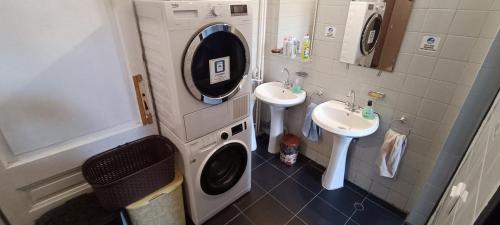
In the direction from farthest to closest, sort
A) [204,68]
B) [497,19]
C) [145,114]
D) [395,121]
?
[395,121], [145,114], [204,68], [497,19]

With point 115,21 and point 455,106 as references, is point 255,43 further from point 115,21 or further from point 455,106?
point 455,106

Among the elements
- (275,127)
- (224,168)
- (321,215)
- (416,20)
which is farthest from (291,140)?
(416,20)

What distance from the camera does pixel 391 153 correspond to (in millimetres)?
1651

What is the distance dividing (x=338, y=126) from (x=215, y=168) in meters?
1.05

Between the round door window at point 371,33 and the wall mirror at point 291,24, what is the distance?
0.43 meters

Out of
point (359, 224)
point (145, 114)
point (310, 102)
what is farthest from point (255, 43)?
point (359, 224)

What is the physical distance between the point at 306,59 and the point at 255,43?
0.58 meters

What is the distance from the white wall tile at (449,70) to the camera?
1335 millimetres

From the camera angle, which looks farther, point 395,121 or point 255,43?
point 255,43

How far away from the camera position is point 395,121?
1.68m

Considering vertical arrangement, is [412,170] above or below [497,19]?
below

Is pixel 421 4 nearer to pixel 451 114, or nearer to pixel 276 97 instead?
pixel 451 114

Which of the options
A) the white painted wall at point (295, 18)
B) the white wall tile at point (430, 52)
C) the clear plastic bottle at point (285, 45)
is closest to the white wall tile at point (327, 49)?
the white painted wall at point (295, 18)

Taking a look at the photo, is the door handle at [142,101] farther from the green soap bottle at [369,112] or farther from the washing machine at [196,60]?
the green soap bottle at [369,112]
